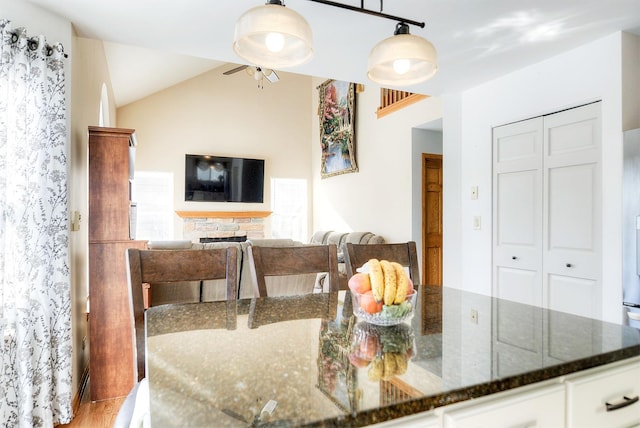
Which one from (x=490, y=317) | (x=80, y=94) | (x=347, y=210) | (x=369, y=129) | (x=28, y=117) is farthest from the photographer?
(x=347, y=210)

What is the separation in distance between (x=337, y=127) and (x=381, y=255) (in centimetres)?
537

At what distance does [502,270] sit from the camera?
3008 millimetres

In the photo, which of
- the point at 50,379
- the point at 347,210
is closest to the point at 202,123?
the point at 347,210

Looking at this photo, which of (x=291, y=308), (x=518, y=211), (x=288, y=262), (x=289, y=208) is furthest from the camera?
(x=289, y=208)

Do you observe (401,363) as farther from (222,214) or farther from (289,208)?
(289,208)

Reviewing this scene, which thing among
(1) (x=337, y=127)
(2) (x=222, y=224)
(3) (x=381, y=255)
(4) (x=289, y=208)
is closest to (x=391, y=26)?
(3) (x=381, y=255)

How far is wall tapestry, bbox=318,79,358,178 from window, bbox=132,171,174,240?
2.85m

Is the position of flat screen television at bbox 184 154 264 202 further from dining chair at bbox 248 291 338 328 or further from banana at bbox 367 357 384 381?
banana at bbox 367 357 384 381

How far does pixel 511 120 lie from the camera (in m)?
2.89

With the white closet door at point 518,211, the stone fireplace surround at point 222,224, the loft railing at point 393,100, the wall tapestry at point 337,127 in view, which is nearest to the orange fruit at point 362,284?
the white closet door at point 518,211

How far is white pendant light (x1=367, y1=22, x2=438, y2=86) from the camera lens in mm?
1317

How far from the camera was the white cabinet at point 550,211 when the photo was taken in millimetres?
2398

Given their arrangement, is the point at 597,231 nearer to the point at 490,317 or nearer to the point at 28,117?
the point at 490,317

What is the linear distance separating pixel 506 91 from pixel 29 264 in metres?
3.24
